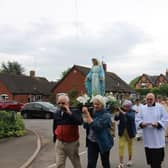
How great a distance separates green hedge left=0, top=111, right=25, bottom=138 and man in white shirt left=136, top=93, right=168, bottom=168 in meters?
A: 10.5

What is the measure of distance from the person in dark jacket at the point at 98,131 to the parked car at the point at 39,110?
1187 inches

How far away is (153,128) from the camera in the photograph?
8.66m

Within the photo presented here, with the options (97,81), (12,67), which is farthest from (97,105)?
(12,67)

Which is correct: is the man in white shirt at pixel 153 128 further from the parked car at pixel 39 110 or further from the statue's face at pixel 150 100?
the parked car at pixel 39 110

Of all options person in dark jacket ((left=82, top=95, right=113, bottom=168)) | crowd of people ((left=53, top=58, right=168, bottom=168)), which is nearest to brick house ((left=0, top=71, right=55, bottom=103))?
crowd of people ((left=53, top=58, right=168, bottom=168))

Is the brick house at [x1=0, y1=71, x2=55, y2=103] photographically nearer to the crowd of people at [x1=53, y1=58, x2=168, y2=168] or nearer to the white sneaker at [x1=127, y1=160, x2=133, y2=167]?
the white sneaker at [x1=127, y1=160, x2=133, y2=167]

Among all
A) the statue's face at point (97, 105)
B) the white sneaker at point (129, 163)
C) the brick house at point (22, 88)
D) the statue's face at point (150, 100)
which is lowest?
the white sneaker at point (129, 163)

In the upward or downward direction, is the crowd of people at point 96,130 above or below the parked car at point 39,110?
below

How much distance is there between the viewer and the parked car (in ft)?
128

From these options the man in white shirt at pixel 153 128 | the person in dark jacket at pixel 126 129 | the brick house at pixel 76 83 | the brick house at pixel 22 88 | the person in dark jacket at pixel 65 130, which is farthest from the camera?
the brick house at pixel 76 83

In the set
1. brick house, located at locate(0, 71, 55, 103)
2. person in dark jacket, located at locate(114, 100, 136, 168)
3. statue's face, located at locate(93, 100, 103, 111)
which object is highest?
brick house, located at locate(0, 71, 55, 103)

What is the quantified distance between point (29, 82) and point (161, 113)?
66430 mm

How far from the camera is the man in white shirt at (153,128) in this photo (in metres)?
8.62

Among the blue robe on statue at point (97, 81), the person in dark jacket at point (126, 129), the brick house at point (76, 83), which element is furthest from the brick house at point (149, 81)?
the blue robe on statue at point (97, 81)
